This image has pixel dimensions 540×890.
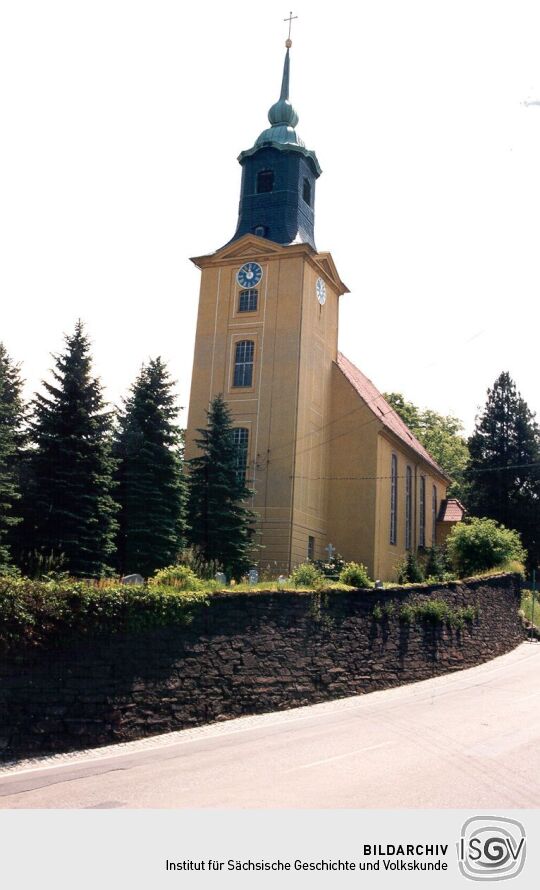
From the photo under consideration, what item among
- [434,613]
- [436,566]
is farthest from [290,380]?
[434,613]

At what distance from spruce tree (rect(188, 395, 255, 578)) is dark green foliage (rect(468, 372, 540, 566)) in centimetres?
2347

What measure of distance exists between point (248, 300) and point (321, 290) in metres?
3.74

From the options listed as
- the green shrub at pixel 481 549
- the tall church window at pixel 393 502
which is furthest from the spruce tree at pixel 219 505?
the tall church window at pixel 393 502

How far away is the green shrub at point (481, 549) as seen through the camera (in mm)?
29766

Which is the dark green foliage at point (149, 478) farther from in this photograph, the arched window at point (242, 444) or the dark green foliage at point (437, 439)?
the dark green foliage at point (437, 439)

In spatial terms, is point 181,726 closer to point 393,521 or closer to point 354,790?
point 354,790

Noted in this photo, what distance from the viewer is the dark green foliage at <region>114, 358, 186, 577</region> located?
26.2m

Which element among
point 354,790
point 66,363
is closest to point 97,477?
point 66,363

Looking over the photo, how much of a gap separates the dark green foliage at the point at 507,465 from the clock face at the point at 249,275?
21.1 m

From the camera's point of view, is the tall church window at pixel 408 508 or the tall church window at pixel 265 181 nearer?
the tall church window at pixel 265 181

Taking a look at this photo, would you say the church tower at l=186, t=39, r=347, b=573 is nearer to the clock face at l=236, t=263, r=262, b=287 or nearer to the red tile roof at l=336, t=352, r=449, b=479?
the clock face at l=236, t=263, r=262, b=287

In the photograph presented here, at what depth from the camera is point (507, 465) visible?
50.8 m

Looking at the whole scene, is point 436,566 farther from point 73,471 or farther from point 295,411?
point 73,471

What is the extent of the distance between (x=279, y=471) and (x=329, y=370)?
7.13 meters
